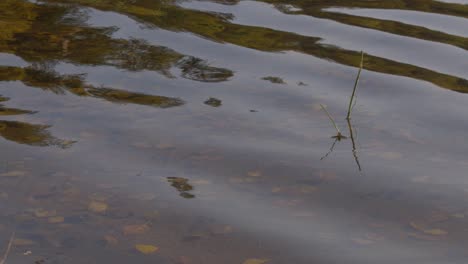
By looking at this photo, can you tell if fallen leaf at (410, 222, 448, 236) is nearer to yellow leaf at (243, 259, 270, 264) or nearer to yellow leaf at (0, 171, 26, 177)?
yellow leaf at (243, 259, 270, 264)

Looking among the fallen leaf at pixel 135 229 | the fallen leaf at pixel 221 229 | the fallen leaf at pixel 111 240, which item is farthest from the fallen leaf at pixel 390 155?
the fallen leaf at pixel 111 240

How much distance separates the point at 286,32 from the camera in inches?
214

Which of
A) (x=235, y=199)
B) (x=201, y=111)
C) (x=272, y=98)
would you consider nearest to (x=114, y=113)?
(x=201, y=111)

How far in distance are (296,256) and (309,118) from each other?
1.42 m

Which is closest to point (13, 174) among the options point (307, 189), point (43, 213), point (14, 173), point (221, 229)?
point (14, 173)

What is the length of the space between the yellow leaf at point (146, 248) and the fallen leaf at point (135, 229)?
9 cm

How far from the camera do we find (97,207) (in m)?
2.89

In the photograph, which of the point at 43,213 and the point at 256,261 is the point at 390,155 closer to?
the point at 256,261

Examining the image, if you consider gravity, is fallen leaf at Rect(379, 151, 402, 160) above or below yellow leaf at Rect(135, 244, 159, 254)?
above

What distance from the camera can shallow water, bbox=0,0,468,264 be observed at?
2689 millimetres

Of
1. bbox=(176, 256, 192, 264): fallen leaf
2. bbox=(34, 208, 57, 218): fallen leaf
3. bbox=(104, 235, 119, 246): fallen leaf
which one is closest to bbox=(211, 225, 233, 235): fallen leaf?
bbox=(176, 256, 192, 264): fallen leaf

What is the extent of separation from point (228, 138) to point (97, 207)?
879 mm

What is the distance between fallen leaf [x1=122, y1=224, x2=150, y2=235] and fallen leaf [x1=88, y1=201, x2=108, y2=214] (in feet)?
0.53

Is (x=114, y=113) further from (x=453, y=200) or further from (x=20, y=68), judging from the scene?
(x=453, y=200)
